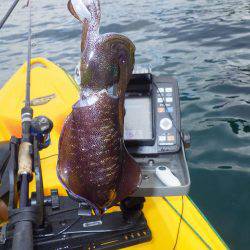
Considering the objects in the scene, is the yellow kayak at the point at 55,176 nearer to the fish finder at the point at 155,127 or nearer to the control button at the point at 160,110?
the fish finder at the point at 155,127

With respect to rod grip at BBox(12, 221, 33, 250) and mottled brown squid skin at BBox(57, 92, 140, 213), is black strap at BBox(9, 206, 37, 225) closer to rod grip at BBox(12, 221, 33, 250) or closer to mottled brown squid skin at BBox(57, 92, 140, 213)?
rod grip at BBox(12, 221, 33, 250)

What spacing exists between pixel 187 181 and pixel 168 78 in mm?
780

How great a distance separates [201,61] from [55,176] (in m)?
5.72

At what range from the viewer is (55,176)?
279 centimetres

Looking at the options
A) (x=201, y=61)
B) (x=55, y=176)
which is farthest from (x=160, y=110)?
(x=201, y=61)

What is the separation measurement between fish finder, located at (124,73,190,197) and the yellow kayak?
47cm

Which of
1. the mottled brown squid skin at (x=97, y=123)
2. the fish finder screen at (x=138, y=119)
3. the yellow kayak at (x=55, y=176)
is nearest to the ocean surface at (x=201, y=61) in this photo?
the yellow kayak at (x=55, y=176)

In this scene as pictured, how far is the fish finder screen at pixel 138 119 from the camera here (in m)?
2.33

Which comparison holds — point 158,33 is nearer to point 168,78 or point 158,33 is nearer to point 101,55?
point 168,78

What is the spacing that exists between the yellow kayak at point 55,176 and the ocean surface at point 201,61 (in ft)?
3.29

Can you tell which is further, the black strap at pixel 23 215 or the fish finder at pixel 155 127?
the fish finder at pixel 155 127

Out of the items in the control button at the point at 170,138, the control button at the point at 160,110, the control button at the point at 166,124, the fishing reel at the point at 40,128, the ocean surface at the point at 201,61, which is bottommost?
the ocean surface at the point at 201,61

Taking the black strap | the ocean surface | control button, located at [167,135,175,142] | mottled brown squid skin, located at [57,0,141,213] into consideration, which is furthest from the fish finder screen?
the ocean surface

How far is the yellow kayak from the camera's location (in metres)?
2.40
